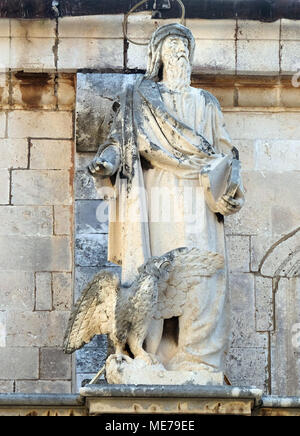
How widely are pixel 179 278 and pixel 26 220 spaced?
2.11 meters

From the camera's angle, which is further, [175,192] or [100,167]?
[175,192]

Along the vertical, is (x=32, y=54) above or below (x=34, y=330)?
above

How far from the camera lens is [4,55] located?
1656 cm

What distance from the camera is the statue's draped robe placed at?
14492 millimetres

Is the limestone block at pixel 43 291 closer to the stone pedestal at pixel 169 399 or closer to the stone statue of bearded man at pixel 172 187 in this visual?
the stone statue of bearded man at pixel 172 187

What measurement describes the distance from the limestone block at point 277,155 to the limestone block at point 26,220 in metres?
1.43

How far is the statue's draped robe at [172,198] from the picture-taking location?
571 inches

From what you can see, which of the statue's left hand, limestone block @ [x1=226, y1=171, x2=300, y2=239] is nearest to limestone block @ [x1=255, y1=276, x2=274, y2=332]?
limestone block @ [x1=226, y1=171, x2=300, y2=239]

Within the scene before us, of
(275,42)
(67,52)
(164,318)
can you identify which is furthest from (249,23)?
(164,318)

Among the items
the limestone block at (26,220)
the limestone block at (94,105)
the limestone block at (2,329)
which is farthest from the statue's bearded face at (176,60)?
the limestone block at (2,329)

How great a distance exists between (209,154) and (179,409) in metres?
1.78

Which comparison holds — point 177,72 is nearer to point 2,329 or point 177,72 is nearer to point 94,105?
point 94,105

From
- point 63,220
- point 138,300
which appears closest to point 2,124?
point 63,220

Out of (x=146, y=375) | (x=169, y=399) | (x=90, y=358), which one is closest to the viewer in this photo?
(x=169, y=399)
